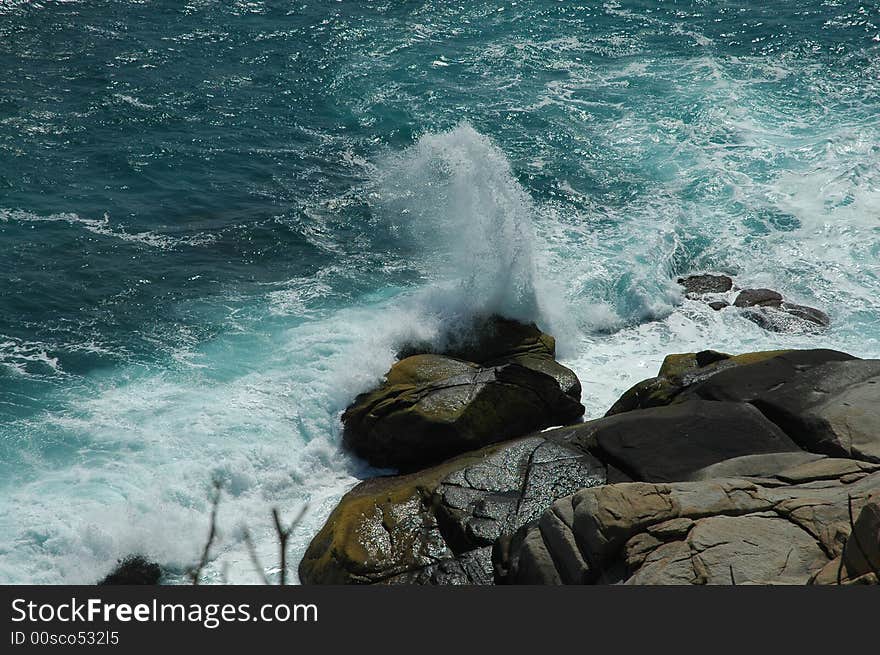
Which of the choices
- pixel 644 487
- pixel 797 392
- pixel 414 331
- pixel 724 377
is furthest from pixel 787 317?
pixel 644 487

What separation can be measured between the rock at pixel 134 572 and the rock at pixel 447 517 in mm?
2227

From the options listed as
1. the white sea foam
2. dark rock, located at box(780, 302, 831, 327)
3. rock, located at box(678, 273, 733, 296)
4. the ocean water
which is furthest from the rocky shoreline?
rock, located at box(678, 273, 733, 296)

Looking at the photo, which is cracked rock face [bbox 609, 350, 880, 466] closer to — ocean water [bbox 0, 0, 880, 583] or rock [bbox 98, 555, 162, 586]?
ocean water [bbox 0, 0, 880, 583]

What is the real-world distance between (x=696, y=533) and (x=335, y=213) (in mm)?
15981

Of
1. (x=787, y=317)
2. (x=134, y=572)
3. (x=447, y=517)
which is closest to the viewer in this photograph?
(x=447, y=517)

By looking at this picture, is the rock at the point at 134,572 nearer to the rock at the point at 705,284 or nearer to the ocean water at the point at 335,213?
the ocean water at the point at 335,213

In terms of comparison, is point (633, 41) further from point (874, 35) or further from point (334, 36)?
point (334, 36)

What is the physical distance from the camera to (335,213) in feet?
78.2

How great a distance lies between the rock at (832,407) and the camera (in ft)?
40.3

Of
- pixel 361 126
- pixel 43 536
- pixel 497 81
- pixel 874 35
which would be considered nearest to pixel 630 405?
pixel 43 536

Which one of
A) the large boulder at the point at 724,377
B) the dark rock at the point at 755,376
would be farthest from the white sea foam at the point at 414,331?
the dark rock at the point at 755,376

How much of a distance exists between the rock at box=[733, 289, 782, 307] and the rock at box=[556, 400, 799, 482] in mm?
7026

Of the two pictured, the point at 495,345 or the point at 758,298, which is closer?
the point at 495,345

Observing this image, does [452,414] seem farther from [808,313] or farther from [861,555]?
[808,313]
